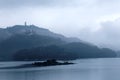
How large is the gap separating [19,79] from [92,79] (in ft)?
67.1

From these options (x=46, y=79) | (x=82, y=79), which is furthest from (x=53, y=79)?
(x=82, y=79)

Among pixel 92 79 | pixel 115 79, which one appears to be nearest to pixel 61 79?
pixel 92 79

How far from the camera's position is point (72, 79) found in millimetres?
93625

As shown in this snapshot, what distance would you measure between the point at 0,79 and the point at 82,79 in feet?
78.5

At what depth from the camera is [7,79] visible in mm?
100500

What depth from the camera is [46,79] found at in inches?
3829

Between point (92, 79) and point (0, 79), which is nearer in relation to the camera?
point (92, 79)

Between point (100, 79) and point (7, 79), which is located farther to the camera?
point (7, 79)

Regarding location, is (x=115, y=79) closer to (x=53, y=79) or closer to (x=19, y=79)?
(x=53, y=79)

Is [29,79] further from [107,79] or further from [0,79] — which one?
[107,79]

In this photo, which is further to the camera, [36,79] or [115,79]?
[36,79]

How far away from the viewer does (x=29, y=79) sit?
97.2 meters

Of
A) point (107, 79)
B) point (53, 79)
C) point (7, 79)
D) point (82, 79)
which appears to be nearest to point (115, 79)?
point (107, 79)

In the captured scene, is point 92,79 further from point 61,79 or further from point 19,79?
point 19,79
